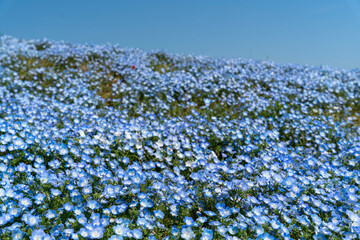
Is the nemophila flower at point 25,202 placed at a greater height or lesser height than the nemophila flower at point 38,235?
greater

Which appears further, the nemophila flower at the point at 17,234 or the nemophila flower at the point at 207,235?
the nemophila flower at the point at 207,235

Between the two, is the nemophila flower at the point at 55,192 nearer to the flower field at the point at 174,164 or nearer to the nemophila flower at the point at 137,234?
the flower field at the point at 174,164

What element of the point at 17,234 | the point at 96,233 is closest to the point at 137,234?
the point at 96,233

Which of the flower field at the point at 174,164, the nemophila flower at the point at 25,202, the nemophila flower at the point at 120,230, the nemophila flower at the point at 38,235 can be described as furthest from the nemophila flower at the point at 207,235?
the nemophila flower at the point at 25,202

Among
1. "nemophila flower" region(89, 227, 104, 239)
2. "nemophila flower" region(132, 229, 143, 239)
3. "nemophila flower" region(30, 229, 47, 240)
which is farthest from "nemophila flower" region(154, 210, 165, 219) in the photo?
"nemophila flower" region(30, 229, 47, 240)

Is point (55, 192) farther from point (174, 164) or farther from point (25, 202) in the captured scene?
point (174, 164)

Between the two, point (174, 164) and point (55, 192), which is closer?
point (55, 192)

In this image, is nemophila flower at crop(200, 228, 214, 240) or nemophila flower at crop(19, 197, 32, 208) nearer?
nemophila flower at crop(200, 228, 214, 240)

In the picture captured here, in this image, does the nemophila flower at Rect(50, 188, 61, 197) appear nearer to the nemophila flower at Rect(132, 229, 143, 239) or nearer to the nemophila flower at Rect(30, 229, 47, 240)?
the nemophila flower at Rect(30, 229, 47, 240)

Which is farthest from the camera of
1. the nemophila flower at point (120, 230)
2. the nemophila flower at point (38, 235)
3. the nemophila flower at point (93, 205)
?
the nemophila flower at point (93, 205)
